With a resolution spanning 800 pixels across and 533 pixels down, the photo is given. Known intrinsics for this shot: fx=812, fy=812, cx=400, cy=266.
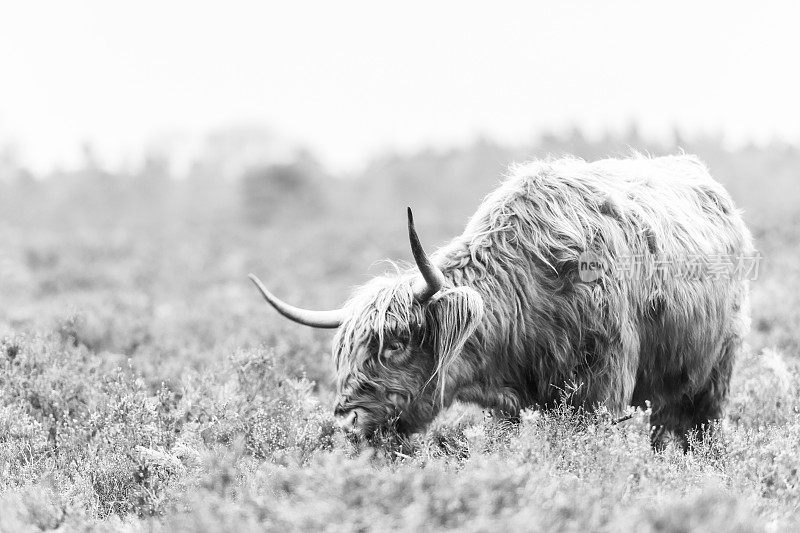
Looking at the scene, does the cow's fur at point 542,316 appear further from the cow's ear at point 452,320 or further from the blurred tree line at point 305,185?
the blurred tree line at point 305,185

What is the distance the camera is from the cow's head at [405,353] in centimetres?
416

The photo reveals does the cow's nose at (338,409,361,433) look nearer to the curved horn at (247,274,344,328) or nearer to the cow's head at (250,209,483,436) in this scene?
the cow's head at (250,209,483,436)

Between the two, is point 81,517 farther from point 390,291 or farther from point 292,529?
point 390,291

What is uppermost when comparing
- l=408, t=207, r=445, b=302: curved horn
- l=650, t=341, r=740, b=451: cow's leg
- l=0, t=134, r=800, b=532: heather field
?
l=408, t=207, r=445, b=302: curved horn

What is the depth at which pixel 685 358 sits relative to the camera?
470 cm

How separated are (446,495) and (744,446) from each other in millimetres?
1974

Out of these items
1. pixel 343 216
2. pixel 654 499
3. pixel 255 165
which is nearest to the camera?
pixel 654 499

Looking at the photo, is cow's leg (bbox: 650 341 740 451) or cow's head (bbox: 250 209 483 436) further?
cow's leg (bbox: 650 341 740 451)

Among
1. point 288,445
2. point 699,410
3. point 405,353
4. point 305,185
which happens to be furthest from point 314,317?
point 305,185

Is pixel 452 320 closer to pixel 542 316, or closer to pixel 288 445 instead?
pixel 542 316

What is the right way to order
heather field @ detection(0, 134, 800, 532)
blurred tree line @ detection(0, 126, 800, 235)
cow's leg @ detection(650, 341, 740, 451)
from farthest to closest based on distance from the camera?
blurred tree line @ detection(0, 126, 800, 235) < cow's leg @ detection(650, 341, 740, 451) < heather field @ detection(0, 134, 800, 532)

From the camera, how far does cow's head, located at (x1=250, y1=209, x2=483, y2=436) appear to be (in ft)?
13.6

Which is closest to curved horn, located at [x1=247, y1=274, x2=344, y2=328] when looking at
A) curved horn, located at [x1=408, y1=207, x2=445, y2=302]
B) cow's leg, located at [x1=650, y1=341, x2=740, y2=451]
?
curved horn, located at [x1=408, y1=207, x2=445, y2=302]

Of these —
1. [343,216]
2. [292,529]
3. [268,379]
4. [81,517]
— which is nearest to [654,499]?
[292,529]
